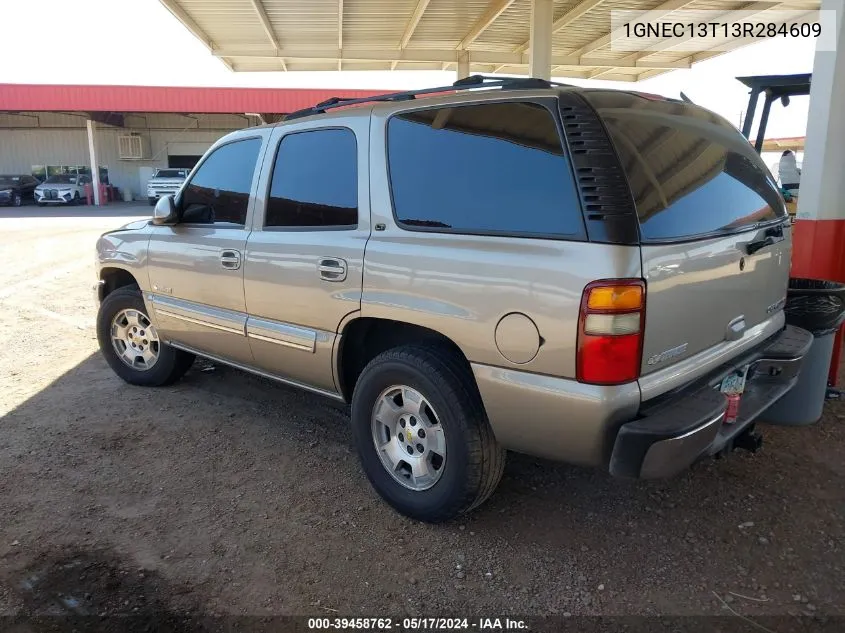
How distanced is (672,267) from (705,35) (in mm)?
10936

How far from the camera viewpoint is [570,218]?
245 cm

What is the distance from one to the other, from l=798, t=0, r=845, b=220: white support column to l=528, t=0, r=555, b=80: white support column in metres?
5.74

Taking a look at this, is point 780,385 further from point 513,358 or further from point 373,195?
point 373,195

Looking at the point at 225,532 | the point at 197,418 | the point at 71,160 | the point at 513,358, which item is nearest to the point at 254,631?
the point at 225,532

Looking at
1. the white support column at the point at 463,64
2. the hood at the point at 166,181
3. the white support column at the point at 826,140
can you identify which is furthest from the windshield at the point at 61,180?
the white support column at the point at 826,140

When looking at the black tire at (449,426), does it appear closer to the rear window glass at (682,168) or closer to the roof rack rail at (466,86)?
the rear window glass at (682,168)

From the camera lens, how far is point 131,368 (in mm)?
5066

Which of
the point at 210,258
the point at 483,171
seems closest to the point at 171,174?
the point at 210,258

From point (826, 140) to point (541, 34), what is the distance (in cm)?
608

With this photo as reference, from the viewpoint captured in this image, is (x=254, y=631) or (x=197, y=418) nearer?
(x=254, y=631)

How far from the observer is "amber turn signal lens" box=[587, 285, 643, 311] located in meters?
2.32

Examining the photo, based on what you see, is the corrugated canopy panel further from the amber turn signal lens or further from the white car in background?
the amber turn signal lens

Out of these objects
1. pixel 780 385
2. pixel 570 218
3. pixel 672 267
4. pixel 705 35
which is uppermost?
pixel 705 35

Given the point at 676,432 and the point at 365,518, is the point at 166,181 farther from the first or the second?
the point at 676,432
